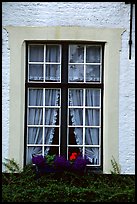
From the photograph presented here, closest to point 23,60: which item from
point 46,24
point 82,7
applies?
point 46,24

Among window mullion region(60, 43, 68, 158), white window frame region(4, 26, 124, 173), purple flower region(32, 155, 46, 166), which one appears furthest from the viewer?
window mullion region(60, 43, 68, 158)

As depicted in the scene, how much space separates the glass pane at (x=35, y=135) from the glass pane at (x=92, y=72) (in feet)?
3.42

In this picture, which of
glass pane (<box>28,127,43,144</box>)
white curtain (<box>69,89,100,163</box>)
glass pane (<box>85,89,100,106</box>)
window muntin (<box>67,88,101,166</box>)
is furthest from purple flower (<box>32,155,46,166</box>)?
glass pane (<box>85,89,100,106</box>)

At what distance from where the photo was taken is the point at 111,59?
795 cm

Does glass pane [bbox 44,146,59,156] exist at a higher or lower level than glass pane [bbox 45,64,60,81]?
lower

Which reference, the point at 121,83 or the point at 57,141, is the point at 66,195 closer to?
the point at 57,141

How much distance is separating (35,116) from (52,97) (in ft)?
1.23

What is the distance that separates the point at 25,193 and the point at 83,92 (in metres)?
1.75

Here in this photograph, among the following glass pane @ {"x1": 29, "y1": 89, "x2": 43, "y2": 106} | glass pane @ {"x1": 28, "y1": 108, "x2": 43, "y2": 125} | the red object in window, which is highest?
glass pane @ {"x1": 29, "y1": 89, "x2": 43, "y2": 106}

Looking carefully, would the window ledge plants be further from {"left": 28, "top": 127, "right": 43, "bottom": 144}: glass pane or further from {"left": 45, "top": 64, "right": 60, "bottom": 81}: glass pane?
{"left": 45, "top": 64, "right": 60, "bottom": 81}: glass pane

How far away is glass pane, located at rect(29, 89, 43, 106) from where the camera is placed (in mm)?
8148

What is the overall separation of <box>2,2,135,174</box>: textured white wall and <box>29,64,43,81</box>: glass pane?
1.18ft

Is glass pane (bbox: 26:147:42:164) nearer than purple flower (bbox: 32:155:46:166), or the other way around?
purple flower (bbox: 32:155:46:166)

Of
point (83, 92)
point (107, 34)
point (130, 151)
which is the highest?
point (107, 34)
